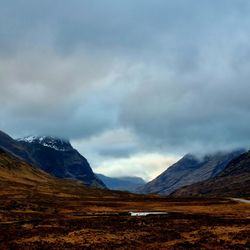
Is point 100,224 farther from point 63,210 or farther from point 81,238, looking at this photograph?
point 63,210

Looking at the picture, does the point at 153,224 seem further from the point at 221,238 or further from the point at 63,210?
the point at 63,210

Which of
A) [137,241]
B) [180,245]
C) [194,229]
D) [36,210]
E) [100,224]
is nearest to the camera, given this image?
[180,245]

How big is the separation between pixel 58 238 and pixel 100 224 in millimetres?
15081

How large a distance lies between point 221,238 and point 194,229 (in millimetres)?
8169

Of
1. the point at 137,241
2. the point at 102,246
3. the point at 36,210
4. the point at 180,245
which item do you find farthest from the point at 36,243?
the point at 36,210

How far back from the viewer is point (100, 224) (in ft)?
204

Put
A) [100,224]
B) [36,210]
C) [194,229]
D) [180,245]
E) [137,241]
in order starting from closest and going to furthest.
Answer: [180,245], [137,241], [194,229], [100,224], [36,210]

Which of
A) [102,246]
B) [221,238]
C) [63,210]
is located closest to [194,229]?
[221,238]

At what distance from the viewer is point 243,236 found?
4797 centimetres

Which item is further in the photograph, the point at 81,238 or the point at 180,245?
the point at 81,238

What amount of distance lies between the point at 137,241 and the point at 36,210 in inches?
1996

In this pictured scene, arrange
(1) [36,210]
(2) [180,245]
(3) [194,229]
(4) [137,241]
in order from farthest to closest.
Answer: (1) [36,210]
(3) [194,229]
(4) [137,241]
(2) [180,245]

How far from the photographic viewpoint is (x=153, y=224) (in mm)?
62531

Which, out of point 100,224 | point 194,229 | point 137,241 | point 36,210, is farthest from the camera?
point 36,210
